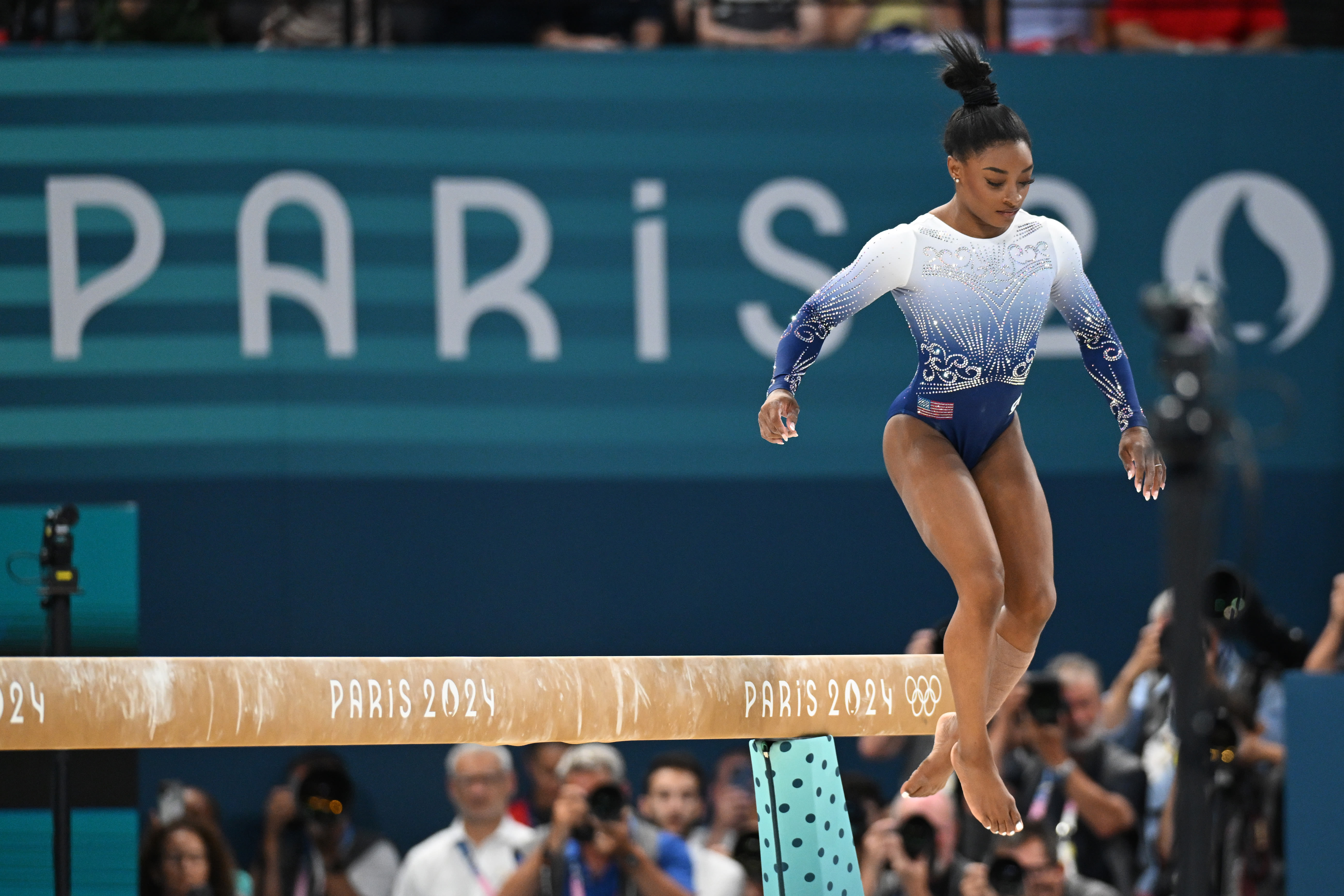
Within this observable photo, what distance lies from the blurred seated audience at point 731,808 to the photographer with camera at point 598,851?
0.75ft

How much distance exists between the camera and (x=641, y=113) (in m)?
7.43

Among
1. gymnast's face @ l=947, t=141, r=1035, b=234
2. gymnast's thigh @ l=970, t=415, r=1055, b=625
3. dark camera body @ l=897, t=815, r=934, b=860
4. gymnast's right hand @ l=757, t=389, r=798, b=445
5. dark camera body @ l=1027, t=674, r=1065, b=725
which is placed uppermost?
gymnast's face @ l=947, t=141, r=1035, b=234

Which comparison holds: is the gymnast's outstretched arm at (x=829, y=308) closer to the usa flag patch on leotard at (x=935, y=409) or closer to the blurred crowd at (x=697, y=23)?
the usa flag patch on leotard at (x=935, y=409)

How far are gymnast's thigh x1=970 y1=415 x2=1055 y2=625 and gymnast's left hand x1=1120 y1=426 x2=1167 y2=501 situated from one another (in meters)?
0.24

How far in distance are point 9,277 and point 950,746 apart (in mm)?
4911

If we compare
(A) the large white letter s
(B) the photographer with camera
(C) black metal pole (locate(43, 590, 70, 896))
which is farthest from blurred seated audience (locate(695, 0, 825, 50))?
(C) black metal pole (locate(43, 590, 70, 896))

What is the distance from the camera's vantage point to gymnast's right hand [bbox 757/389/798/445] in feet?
12.6

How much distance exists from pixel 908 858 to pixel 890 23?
398 centimetres

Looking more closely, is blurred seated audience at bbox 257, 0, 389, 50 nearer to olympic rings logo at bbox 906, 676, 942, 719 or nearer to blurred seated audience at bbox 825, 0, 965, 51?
blurred seated audience at bbox 825, 0, 965, 51

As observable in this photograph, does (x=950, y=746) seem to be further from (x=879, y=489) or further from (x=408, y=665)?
(x=879, y=489)

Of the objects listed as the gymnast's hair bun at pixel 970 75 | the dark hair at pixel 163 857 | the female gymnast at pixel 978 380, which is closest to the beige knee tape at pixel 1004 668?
the female gymnast at pixel 978 380

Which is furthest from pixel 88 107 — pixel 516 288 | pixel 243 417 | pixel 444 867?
pixel 444 867

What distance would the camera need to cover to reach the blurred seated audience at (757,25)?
761 centimetres

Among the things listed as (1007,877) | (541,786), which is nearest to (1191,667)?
(1007,877)
